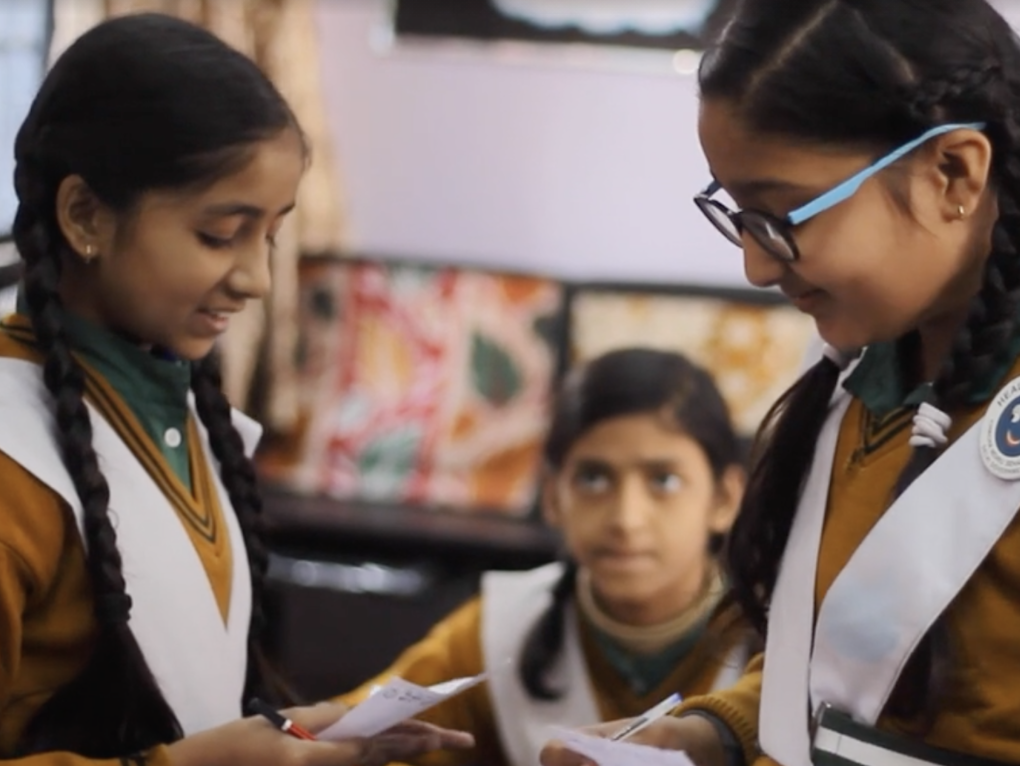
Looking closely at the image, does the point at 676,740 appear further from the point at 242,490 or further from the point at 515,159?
the point at 515,159

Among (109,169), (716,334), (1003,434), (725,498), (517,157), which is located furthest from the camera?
(517,157)

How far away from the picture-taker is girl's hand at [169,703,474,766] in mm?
1205

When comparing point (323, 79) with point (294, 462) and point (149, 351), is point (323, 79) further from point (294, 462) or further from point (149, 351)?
point (149, 351)

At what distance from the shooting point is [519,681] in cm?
177

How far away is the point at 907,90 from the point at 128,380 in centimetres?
69

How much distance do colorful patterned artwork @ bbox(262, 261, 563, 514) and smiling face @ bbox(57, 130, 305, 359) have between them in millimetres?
1641

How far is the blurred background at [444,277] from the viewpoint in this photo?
2871mm

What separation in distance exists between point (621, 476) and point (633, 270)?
5.24ft

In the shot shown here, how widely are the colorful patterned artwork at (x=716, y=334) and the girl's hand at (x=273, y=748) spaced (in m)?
1.62

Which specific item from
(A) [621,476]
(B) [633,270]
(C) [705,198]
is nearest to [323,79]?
(B) [633,270]

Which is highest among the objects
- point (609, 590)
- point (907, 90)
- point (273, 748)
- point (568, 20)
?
point (907, 90)

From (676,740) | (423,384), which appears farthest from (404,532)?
(676,740)

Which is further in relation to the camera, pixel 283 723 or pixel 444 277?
pixel 444 277

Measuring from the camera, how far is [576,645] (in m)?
1.81
